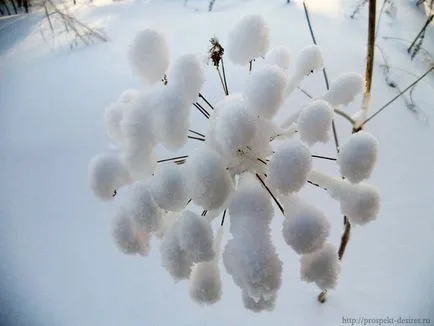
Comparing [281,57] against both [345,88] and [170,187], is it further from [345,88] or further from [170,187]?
[170,187]

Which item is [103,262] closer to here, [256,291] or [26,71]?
[256,291]

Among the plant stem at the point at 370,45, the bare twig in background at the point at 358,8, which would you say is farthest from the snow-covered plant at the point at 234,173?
the bare twig in background at the point at 358,8

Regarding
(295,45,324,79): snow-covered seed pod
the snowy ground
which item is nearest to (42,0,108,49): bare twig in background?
the snowy ground

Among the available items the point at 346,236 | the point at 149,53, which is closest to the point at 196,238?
the point at 149,53

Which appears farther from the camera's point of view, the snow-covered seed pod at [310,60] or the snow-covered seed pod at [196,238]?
the snow-covered seed pod at [310,60]

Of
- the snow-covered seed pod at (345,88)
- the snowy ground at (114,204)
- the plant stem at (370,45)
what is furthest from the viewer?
the snowy ground at (114,204)

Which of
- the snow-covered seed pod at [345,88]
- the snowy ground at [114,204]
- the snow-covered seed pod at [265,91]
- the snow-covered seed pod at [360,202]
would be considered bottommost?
the snowy ground at [114,204]

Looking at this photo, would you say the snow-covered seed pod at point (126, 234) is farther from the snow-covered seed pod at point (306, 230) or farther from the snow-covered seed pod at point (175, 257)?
the snow-covered seed pod at point (306, 230)

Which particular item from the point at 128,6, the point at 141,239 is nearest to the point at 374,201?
the point at 141,239
